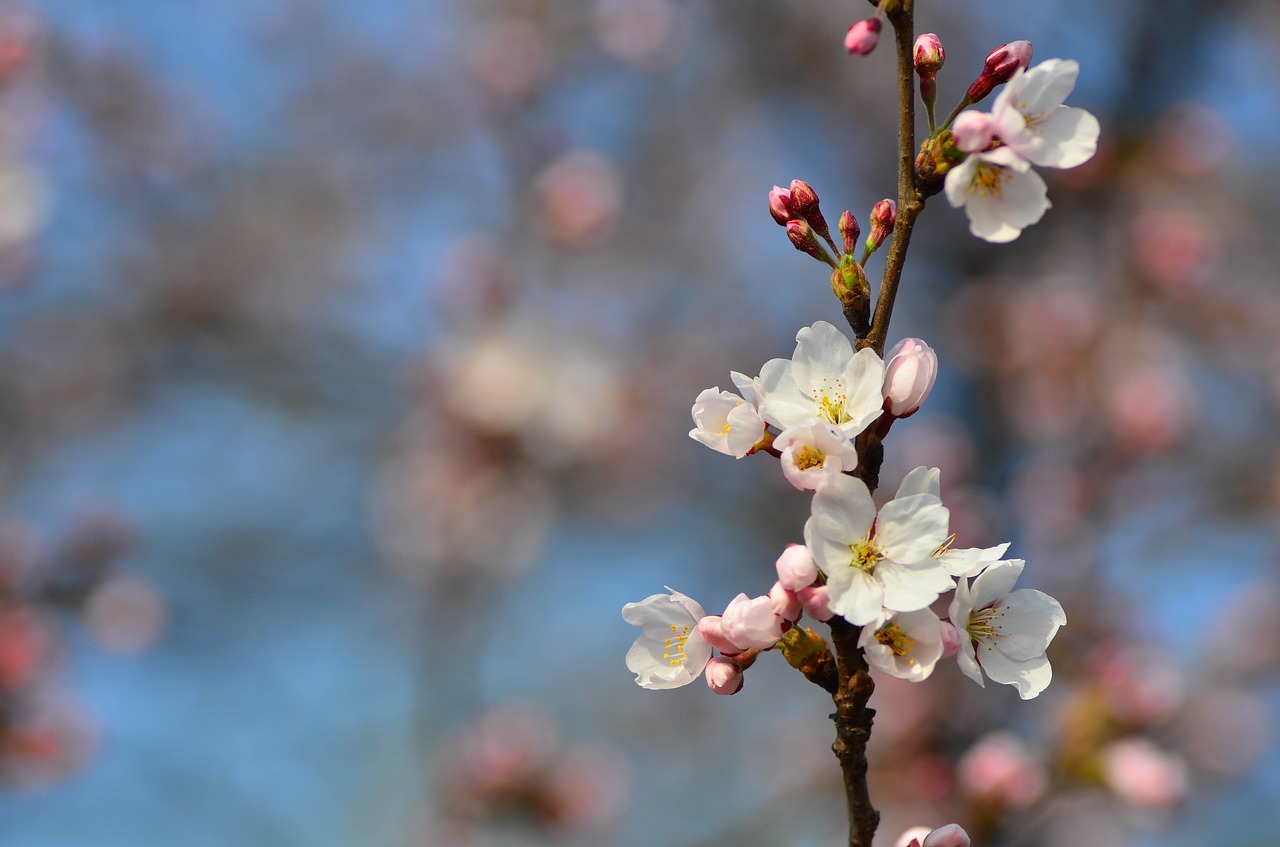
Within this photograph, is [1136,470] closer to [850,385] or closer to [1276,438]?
[1276,438]

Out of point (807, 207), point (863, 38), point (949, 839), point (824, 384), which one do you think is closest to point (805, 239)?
point (807, 207)

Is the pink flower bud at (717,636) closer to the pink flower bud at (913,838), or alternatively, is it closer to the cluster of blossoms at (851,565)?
the cluster of blossoms at (851,565)

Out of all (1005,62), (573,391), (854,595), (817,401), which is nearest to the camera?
(854,595)

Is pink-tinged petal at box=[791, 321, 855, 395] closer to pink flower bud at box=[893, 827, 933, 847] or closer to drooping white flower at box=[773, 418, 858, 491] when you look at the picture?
drooping white flower at box=[773, 418, 858, 491]

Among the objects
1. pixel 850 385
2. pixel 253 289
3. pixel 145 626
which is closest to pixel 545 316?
pixel 253 289

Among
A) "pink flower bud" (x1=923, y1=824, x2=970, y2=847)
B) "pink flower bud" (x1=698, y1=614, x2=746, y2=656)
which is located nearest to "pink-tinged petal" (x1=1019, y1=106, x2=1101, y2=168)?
"pink flower bud" (x1=698, y1=614, x2=746, y2=656)

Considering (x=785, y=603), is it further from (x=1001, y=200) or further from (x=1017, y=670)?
(x=1001, y=200)
